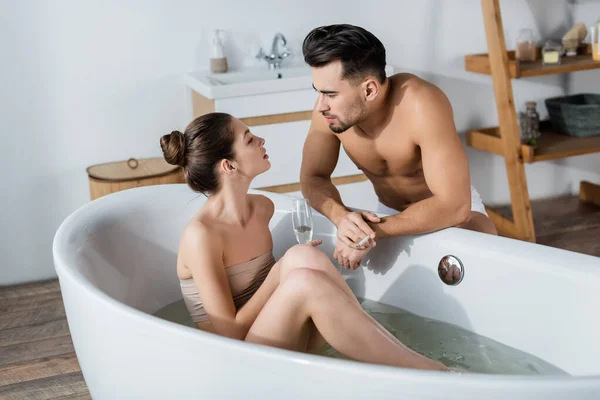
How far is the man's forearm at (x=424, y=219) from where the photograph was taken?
2287 mm

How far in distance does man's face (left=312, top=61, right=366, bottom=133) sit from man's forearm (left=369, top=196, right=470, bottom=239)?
288 millimetres

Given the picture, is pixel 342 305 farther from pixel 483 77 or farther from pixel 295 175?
pixel 483 77

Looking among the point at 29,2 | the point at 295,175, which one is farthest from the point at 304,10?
the point at 29,2

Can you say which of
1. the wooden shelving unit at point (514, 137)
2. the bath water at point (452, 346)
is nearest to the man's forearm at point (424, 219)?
the bath water at point (452, 346)

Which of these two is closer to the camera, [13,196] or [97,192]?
[97,192]

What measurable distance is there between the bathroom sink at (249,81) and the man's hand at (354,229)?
1.03 meters

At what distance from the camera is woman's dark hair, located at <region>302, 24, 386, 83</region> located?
220cm

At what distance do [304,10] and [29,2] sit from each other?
1.14 metres

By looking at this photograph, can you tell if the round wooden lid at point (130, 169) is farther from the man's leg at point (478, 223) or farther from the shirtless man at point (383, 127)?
the man's leg at point (478, 223)

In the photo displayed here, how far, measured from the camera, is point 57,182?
11.5 feet

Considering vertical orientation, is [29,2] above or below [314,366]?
above

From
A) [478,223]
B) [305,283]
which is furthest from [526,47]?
[305,283]

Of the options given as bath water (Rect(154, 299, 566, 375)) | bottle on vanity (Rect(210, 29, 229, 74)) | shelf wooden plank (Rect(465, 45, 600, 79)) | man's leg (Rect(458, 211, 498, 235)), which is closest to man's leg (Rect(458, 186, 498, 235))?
man's leg (Rect(458, 211, 498, 235))

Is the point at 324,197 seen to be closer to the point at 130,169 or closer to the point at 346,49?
the point at 346,49
